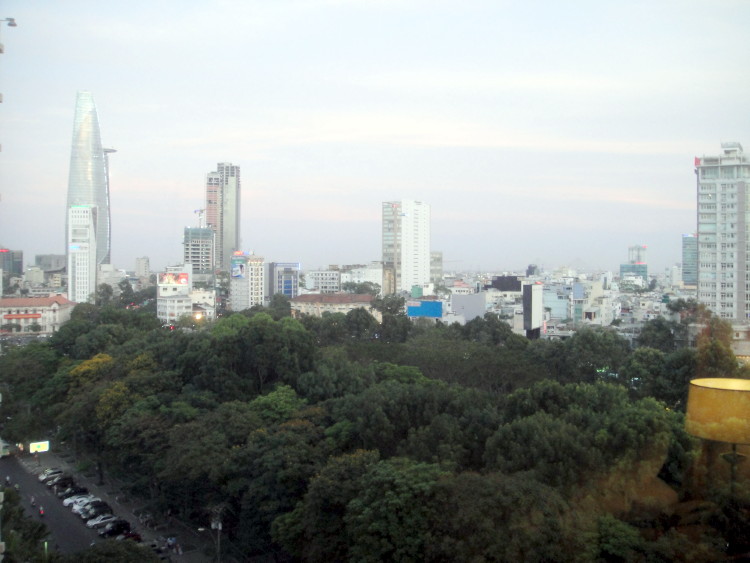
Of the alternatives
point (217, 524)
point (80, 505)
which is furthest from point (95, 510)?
point (217, 524)

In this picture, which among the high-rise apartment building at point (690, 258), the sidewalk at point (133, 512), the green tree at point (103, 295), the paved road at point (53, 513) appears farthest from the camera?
the green tree at point (103, 295)

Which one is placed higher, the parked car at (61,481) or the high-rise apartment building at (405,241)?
the high-rise apartment building at (405,241)

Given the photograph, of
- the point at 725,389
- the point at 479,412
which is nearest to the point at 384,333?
the point at 479,412

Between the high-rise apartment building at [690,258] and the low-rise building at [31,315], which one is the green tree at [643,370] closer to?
the high-rise apartment building at [690,258]

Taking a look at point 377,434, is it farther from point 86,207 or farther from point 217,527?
point 86,207

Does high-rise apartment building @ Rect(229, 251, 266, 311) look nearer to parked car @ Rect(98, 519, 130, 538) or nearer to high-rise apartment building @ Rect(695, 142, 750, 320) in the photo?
high-rise apartment building @ Rect(695, 142, 750, 320)

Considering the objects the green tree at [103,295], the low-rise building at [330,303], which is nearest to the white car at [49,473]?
the low-rise building at [330,303]

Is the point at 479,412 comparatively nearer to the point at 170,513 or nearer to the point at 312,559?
the point at 312,559
